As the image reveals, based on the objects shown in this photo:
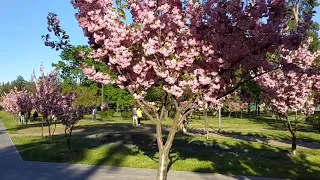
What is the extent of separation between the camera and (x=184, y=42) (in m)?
6.44

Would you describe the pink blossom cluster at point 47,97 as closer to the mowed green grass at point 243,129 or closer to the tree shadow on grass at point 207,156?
the tree shadow on grass at point 207,156

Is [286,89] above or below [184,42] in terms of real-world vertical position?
below

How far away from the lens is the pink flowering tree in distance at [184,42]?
5758 millimetres

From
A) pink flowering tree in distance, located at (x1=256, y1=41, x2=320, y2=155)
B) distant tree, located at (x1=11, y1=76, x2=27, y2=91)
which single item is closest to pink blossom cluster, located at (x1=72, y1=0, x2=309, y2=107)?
pink flowering tree in distance, located at (x1=256, y1=41, x2=320, y2=155)

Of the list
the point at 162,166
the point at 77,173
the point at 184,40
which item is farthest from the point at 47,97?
the point at 184,40

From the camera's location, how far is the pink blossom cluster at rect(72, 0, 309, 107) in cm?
575

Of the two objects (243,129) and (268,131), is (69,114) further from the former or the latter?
(243,129)

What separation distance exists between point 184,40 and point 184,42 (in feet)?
0.40

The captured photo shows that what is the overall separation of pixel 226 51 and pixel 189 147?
10699 millimetres

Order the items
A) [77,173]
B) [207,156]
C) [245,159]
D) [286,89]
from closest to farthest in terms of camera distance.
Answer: [77,173] → [245,159] → [207,156] → [286,89]

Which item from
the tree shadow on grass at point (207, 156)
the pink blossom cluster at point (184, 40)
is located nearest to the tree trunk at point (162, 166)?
the pink blossom cluster at point (184, 40)

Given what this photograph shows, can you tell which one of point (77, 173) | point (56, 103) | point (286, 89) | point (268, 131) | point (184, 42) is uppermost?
point (184, 42)

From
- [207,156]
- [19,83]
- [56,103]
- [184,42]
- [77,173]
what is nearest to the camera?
[184,42]

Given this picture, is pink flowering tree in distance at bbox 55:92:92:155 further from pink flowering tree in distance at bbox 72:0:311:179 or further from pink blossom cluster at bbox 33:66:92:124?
pink flowering tree in distance at bbox 72:0:311:179
